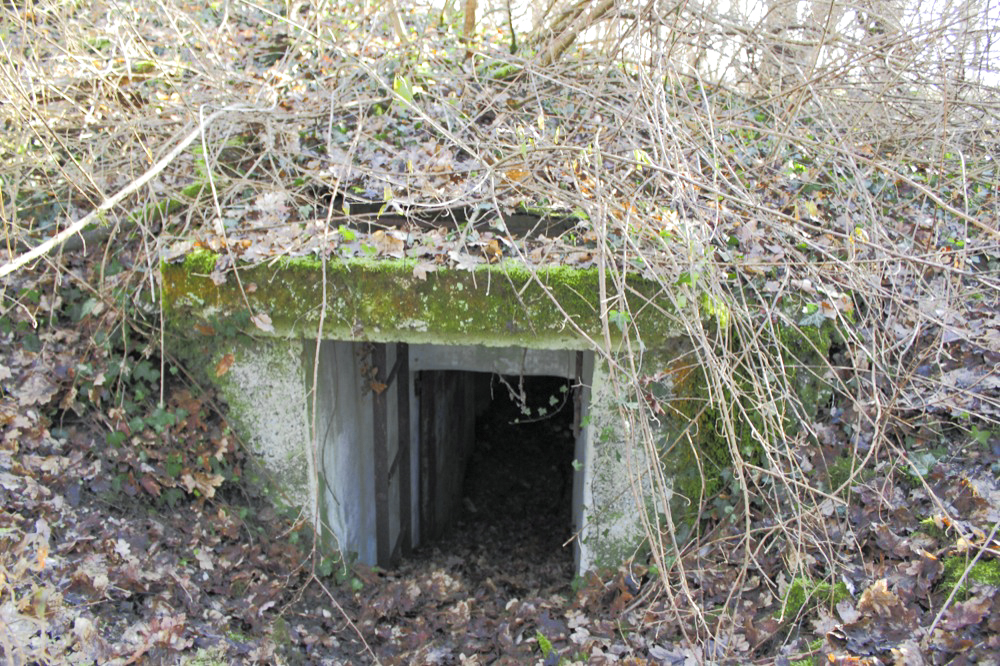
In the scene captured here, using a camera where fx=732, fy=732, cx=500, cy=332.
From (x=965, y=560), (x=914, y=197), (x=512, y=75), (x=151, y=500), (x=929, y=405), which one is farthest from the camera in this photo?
(x=512, y=75)

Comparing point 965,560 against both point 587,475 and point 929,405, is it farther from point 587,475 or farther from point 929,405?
point 587,475

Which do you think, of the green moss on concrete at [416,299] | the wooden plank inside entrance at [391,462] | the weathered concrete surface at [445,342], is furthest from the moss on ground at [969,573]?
the wooden plank inside entrance at [391,462]

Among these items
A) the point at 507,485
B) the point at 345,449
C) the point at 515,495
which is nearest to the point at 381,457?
the point at 345,449

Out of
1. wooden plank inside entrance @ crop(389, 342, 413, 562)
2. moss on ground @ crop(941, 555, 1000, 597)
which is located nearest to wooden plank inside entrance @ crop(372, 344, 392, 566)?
wooden plank inside entrance @ crop(389, 342, 413, 562)

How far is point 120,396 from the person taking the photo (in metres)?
3.93

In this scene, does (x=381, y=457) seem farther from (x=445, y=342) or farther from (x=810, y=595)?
(x=810, y=595)

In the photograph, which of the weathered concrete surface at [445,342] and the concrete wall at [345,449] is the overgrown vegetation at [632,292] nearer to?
the weathered concrete surface at [445,342]

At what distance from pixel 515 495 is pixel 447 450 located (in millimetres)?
1112

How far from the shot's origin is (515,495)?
27.7ft

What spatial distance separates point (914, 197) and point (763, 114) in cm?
126

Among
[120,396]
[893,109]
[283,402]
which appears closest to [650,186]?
[893,109]

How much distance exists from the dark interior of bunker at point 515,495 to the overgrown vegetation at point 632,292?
2.00m

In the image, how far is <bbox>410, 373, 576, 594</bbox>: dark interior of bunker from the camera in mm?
6383

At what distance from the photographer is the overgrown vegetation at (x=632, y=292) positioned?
122 inches
